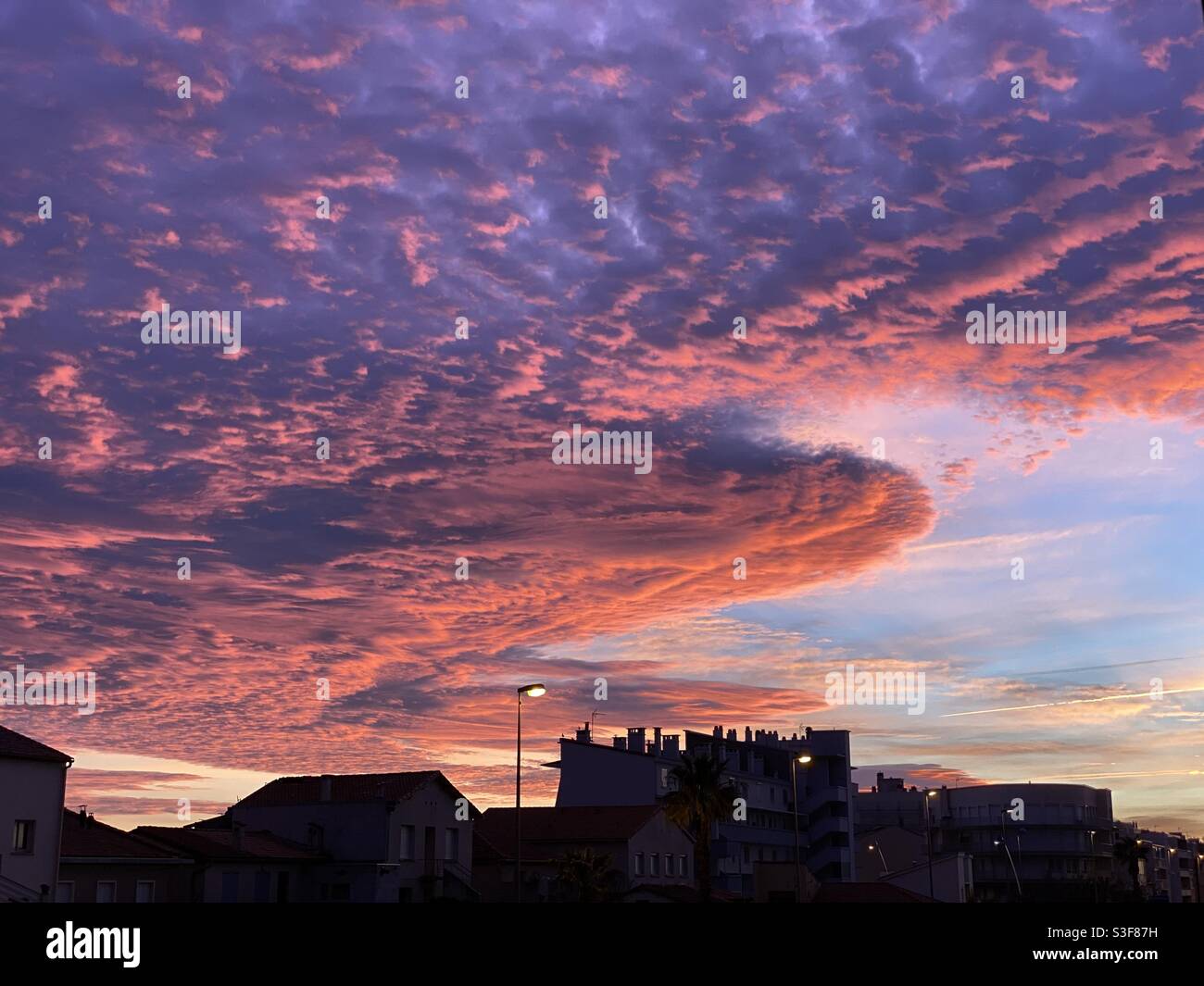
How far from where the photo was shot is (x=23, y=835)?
49.8 metres

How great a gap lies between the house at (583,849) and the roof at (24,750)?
35.3m

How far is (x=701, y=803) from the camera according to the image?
7944 centimetres

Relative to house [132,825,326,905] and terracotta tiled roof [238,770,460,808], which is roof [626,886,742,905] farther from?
house [132,825,326,905]

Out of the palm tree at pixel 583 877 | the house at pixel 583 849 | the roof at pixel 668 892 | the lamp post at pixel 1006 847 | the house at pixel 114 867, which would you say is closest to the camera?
the house at pixel 114 867

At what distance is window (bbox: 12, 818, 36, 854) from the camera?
4931cm

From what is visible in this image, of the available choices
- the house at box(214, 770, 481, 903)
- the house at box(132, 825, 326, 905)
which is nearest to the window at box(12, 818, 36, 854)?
the house at box(132, 825, 326, 905)

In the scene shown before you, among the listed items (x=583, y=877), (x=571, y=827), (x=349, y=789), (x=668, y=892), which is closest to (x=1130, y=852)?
(x=571, y=827)

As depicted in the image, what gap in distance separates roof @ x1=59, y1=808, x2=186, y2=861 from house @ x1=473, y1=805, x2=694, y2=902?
2467 cm

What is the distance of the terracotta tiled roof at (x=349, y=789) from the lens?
7686cm

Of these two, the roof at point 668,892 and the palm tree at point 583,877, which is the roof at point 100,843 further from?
the roof at point 668,892

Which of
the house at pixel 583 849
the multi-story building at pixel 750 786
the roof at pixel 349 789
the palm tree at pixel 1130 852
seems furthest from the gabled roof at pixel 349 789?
the palm tree at pixel 1130 852

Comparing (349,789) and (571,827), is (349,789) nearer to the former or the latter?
(349,789)
